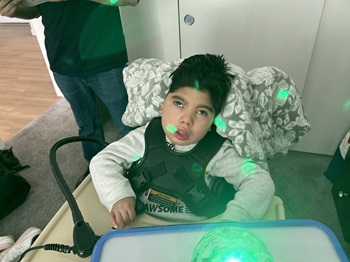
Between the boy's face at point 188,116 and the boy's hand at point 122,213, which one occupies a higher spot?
the boy's face at point 188,116

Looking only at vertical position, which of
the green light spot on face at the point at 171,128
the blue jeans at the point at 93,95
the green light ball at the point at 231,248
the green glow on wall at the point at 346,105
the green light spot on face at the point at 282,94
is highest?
the green light ball at the point at 231,248

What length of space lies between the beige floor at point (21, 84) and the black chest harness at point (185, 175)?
154cm

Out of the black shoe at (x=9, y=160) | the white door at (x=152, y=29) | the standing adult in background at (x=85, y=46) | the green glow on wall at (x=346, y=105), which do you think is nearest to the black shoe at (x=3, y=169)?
the black shoe at (x=9, y=160)

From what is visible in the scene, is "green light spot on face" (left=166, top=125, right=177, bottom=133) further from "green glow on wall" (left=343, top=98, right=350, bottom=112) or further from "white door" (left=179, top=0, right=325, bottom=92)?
"green glow on wall" (left=343, top=98, right=350, bottom=112)

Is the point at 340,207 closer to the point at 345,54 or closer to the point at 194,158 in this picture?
the point at 345,54

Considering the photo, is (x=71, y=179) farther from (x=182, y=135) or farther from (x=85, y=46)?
(x=182, y=135)

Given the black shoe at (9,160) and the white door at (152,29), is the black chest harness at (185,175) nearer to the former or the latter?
the white door at (152,29)

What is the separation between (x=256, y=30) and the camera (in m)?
1.33

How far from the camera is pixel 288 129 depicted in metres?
0.87

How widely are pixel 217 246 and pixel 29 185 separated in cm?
143

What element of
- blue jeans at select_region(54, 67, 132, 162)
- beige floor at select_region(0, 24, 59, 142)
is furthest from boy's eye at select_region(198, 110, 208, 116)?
beige floor at select_region(0, 24, 59, 142)

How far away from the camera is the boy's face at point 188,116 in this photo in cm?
74

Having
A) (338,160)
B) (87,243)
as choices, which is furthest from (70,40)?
(338,160)

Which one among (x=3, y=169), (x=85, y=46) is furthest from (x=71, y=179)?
(x=85, y=46)
